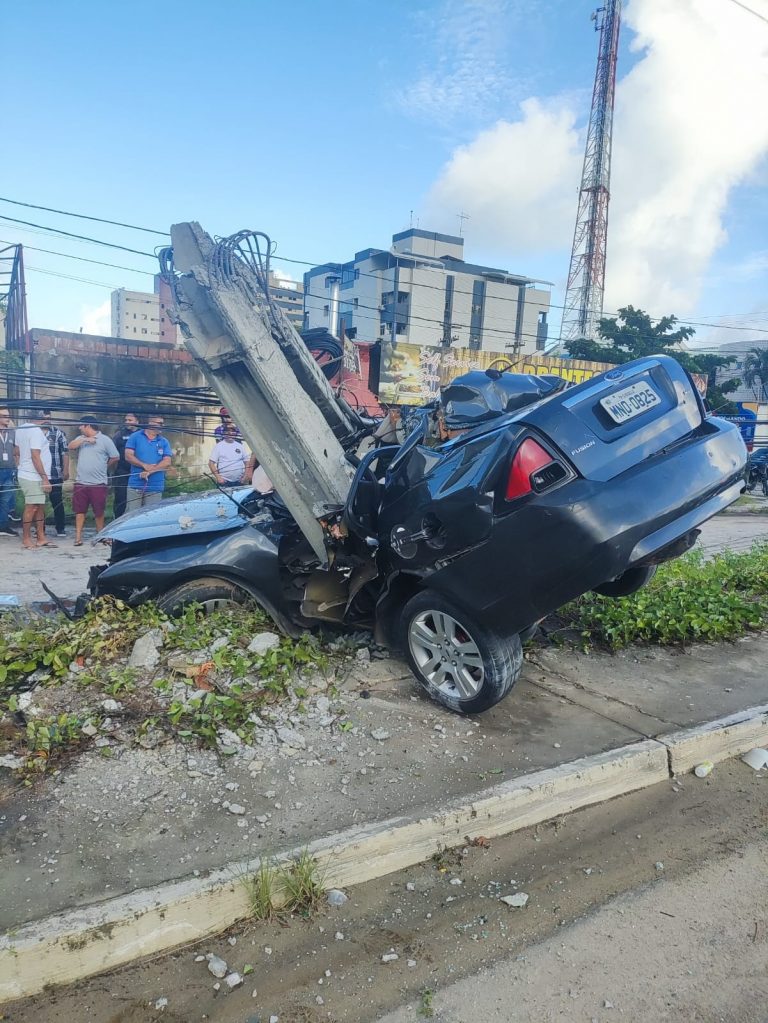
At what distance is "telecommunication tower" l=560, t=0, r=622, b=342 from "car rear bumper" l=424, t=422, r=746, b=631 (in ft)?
120

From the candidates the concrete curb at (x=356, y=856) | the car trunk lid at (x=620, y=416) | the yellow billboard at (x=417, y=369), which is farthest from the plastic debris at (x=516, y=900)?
the yellow billboard at (x=417, y=369)

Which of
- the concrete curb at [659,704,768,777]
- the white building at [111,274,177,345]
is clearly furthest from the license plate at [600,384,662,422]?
the white building at [111,274,177,345]

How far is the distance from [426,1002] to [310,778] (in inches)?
51.6

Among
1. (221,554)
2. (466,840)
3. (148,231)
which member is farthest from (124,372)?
(466,840)

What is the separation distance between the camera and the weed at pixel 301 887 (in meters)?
2.69

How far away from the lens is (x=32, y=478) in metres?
9.66

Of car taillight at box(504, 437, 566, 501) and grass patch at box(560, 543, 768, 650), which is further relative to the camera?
grass patch at box(560, 543, 768, 650)

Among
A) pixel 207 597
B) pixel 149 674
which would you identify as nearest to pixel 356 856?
pixel 149 674

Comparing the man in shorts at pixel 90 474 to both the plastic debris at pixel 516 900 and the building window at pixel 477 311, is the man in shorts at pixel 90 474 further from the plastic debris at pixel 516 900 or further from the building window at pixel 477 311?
the building window at pixel 477 311

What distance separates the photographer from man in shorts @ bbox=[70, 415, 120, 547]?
390 inches

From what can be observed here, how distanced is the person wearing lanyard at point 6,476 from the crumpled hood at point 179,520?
5.43m

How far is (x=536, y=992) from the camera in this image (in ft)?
7.63

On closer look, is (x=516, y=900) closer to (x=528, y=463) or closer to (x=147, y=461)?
(x=528, y=463)

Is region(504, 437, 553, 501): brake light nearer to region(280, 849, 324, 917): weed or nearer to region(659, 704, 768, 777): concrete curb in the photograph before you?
region(659, 704, 768, 777): concrete curb
